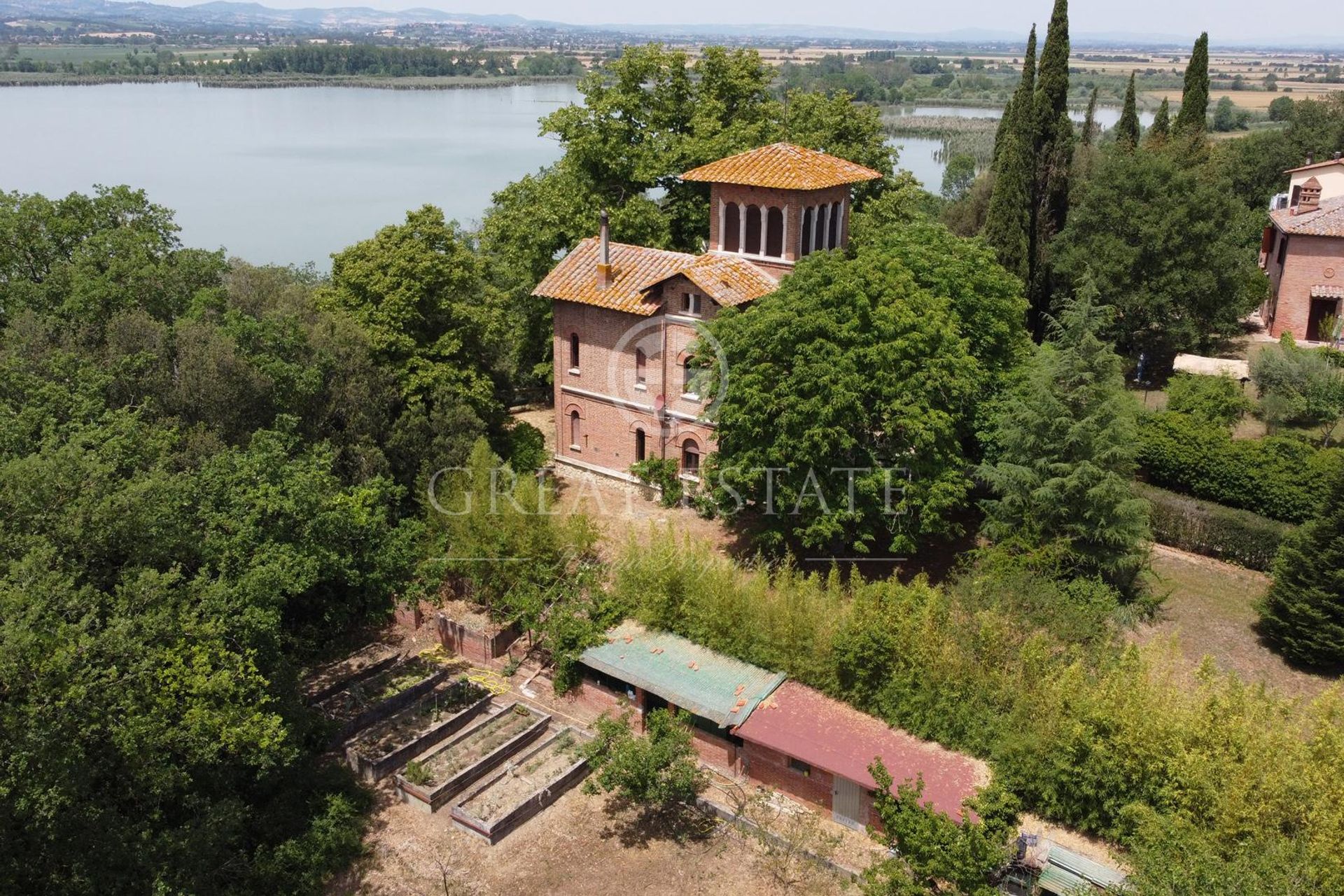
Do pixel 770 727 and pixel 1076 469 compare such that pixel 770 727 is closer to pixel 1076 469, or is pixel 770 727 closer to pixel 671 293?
pixel 1076 469

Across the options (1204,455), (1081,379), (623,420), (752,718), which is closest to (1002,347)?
(1081,379)

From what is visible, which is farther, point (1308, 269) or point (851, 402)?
point (1308, 269)

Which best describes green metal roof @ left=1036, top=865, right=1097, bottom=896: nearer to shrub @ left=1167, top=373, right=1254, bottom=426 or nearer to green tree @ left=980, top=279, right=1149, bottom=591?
green tree @ left=980, top=279, right=1149, bottom=591

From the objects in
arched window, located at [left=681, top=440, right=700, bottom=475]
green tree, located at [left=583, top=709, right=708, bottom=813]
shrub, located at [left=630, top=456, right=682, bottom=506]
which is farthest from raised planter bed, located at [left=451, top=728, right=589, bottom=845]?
arched window, located at [left=681, top=440, right=700, bottom=475]

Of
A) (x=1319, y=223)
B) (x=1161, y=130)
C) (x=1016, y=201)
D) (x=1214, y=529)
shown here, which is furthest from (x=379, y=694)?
(x=1161, y=130)

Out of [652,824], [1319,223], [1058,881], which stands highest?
[1319,223]

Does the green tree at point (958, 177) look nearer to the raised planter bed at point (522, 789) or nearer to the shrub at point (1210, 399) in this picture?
the shrub at point (1210, 399)
